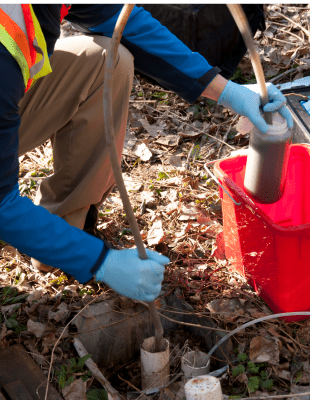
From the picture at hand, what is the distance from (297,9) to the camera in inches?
164

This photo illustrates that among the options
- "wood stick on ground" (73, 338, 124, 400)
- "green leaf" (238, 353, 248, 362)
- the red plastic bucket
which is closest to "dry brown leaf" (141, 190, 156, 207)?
the red plastic bucket

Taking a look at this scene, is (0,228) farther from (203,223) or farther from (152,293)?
(203,223)

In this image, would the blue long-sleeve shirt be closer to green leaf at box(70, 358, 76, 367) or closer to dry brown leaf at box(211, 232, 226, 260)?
green leaf at box(70, 358, 76, 367)

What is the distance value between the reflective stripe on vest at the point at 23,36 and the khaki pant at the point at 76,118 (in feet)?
1.80

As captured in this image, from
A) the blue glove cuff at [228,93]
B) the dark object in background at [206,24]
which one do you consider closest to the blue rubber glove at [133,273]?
the blue glove cuff at [228,93]

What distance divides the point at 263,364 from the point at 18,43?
1.37 metres

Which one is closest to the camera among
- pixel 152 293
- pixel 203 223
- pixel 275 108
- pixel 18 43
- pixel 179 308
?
pixel 18 43

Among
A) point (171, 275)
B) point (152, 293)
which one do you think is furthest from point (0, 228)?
point (171, 275)

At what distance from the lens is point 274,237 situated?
1.66 meters

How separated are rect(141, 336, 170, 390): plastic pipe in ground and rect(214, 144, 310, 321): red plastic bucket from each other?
532 millimetres

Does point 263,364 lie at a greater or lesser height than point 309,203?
lesser

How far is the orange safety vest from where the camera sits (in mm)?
1195

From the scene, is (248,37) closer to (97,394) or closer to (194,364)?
(194,364)

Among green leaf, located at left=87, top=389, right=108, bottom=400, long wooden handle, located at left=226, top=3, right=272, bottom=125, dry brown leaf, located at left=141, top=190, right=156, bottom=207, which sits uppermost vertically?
long wooden handle, located at left=226, top=3, right=272, bottom=125
